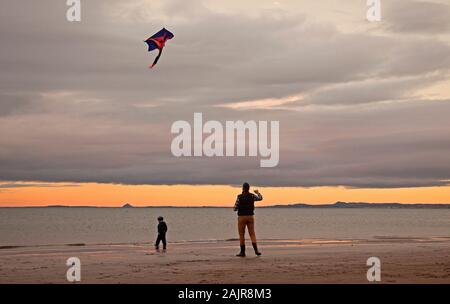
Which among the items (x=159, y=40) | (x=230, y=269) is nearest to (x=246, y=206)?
(x=230, y=269)

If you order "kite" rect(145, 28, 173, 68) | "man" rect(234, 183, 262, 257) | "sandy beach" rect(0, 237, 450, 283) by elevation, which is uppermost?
"kite" rect(145, 28, 173, 68)

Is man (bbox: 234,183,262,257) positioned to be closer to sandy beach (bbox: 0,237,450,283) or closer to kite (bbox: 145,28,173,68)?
sandy beach (bbox: 0,237,450,283)

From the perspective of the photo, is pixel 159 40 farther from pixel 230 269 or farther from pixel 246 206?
pixel 230 269

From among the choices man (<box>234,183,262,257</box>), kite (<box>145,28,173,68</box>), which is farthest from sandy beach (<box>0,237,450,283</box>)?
kite (<box>145,28,173,68</box>)

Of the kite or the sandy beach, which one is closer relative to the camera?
the sandy beach

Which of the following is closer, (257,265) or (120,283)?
(120,283)

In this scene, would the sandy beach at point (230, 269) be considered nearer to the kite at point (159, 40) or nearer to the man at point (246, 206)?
the man at point (246, 206)

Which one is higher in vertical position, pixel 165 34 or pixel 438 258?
pixel 165 34

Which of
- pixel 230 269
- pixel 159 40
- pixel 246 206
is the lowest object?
pixel 230 269

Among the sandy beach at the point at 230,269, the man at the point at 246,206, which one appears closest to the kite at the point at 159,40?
the man at the point at 246,206
